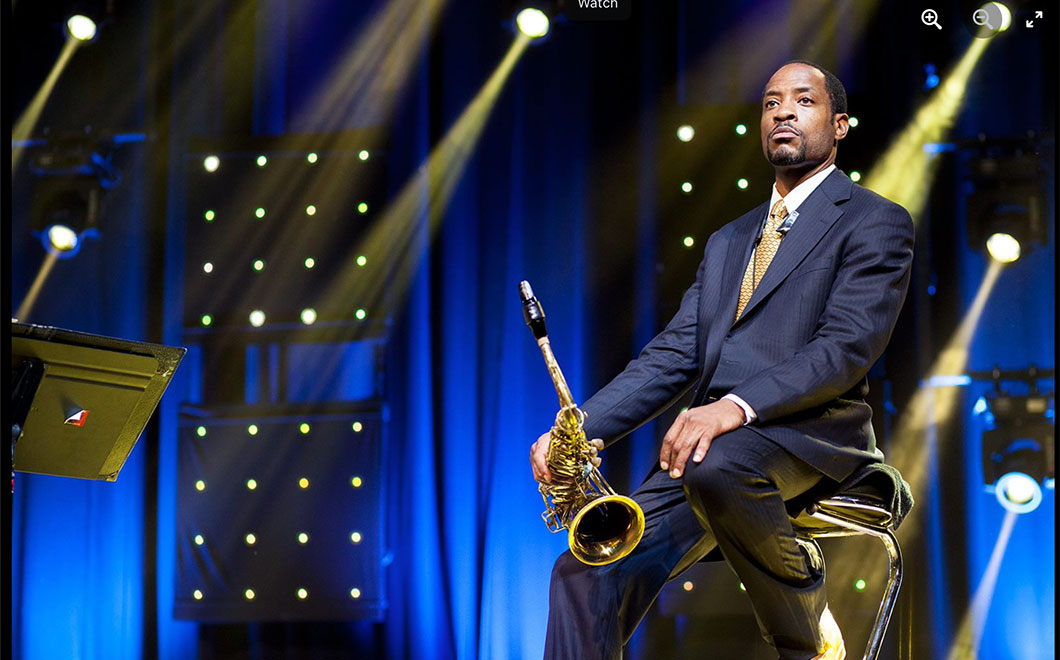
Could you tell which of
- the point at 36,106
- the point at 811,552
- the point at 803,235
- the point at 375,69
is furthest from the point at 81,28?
the point at 811,552

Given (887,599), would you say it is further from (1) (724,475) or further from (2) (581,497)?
(2) (581,497)

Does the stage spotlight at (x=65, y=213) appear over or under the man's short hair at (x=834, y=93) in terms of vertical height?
over

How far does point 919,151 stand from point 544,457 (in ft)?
6.89

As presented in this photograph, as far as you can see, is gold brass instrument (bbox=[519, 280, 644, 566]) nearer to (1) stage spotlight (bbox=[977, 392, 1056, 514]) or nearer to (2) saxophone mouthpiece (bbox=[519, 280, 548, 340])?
(2) saxophone mouthpiece (bbox=[519, 280, 548, 340])

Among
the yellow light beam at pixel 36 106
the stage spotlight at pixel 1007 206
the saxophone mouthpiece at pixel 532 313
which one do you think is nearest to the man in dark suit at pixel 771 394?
the saxophone mouthpiece at pixel 532 313

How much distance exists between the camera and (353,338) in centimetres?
388

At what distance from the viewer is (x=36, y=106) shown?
4.16m

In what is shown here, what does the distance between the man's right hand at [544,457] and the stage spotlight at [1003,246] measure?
1.98m

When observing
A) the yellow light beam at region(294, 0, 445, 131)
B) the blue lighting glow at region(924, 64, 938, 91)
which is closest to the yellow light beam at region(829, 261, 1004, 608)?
the blue lighting glow at region(924, 64, 938, 91)

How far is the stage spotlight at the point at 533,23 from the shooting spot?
3.92 meters

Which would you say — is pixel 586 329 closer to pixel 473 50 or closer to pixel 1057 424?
pixel 473 50

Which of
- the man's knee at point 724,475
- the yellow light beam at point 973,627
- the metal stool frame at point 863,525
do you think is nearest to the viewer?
the man's knee at point 724,475

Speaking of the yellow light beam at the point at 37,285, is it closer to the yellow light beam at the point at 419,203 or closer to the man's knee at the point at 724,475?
the yellow light beam at the point at 419,203

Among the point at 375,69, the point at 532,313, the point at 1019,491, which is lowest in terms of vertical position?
the point at 1019,491
